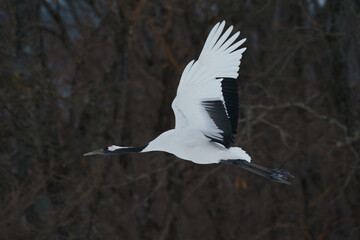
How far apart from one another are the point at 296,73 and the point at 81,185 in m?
5.86

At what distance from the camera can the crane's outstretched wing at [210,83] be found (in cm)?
621

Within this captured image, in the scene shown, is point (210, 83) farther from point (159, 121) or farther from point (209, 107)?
point (159, 121)

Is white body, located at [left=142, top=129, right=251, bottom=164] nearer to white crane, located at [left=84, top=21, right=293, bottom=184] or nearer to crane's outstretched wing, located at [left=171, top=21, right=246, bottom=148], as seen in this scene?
white crane, located at [left=84, top=21, right=293, bottom=184]

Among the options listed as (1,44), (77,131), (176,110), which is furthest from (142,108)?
(176,110)

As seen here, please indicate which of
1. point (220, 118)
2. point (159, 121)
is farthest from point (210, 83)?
point (159, 121)

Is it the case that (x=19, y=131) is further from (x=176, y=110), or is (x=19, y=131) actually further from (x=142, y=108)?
(x=176, y=110)

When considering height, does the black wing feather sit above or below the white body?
above

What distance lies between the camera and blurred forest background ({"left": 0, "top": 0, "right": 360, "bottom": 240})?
11.3 metres

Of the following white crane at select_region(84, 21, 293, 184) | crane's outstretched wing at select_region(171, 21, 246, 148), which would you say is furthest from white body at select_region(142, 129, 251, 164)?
crane's outstretched wing at select_region(171, 21, 246, 148)

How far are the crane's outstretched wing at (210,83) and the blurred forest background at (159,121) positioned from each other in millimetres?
2810

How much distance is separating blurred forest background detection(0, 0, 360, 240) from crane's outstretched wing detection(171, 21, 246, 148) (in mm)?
2810

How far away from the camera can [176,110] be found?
20.9 feet

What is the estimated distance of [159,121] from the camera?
46.7 feet

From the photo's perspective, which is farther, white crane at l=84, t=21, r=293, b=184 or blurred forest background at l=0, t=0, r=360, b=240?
blurred forest background at l=0, t=0, r=360, b=240
